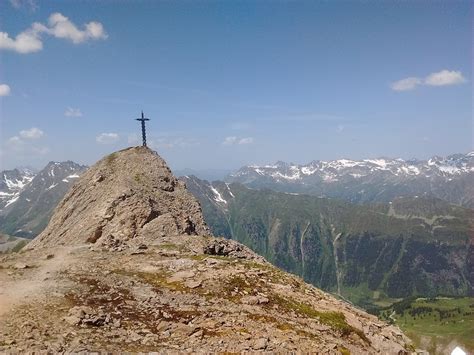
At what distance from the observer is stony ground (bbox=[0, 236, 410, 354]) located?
23031mm

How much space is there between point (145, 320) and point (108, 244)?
22.3m

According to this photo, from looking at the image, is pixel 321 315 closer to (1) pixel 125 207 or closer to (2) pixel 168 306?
(2) pixel 168 306

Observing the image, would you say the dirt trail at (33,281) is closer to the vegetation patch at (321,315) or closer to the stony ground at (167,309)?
the stony ground at (167,309)

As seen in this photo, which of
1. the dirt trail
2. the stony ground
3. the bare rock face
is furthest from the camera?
the bare rock face

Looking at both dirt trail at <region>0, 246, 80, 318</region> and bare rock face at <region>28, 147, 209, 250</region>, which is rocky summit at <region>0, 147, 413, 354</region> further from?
bare rock face at <region>28, 147, 209, 250</region>

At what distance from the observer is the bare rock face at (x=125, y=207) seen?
5562 cm

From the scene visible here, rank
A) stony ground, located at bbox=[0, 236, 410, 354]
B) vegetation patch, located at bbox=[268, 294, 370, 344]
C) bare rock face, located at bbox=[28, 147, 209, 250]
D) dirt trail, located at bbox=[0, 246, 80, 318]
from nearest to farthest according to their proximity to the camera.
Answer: stony ground, located at bbox=[0, 236, 410, 354] → dirt trail, located at bbox=[0, 246, 80, 318] → vegetation patch, located at bbox=[268, 294, 370, 344] → bare rock face, located at bbox=[28, 147, 209, 250]

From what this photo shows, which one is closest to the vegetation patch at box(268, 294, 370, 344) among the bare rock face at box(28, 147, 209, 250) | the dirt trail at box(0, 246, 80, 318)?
the dirt trail at box(0, 246, 80, 318)

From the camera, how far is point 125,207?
5944 cm

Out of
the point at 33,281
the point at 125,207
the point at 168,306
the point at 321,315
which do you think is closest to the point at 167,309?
the point at 168,306

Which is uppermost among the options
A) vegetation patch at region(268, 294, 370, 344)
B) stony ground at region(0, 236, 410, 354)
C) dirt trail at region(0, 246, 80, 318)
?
dirt trail at region(0, 246, 80, 318)

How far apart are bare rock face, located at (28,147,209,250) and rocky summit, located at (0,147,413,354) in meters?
5.06

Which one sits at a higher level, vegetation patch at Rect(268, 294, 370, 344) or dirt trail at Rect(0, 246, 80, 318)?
dirt trail at Rect(0, 246, 80, 318)

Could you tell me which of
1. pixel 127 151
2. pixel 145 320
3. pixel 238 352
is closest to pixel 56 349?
pixel 145 320
